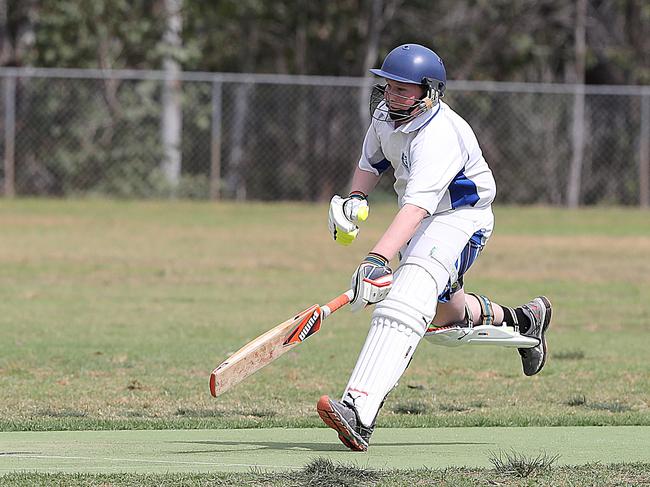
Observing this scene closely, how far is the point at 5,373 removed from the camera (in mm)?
8859

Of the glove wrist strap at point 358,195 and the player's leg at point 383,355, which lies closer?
the player's leg at point 383,355

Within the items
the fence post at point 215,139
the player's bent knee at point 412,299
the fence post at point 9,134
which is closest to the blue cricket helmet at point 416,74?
the player's bent knee at point 412,299

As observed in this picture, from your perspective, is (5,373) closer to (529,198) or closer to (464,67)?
(529,198)

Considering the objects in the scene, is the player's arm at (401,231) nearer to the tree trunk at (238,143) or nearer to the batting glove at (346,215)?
the batting glove at (346,215)

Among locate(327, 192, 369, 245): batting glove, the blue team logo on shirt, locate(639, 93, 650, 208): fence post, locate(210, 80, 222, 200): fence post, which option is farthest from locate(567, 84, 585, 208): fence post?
locate(327, 192, 369, 245): batting glove

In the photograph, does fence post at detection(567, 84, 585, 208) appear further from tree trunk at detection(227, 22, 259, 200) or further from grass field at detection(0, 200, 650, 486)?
tree trunk at detection(227, 22, 259, 200)

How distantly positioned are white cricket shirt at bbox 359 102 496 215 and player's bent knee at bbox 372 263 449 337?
301 millimetres

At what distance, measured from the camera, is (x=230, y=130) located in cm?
2398

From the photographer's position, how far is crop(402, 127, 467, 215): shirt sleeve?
6.11 metres

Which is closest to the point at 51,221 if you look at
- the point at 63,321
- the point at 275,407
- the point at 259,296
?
the point at 259,296

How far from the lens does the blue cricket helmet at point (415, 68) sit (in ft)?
20.7

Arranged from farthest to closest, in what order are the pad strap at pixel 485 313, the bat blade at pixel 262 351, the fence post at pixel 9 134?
the fence post at pixel 9 134, the pad strap at pixel 485 313, the bat blade at pixel 262 351

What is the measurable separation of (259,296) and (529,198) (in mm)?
12457

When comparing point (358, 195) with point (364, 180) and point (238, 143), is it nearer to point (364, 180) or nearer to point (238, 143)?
point (364, 180)
